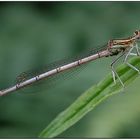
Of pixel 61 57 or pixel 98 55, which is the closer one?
pixel 98 55

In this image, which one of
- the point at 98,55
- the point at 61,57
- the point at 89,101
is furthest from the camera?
the point at 61,57

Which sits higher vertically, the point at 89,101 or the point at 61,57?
the point at 61,57

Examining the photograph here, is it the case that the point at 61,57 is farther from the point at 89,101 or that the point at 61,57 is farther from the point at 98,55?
the point at 89,101

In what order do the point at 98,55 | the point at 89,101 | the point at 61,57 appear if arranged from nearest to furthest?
the point at 89,101 < the point at 98,55 < the point at 61,57

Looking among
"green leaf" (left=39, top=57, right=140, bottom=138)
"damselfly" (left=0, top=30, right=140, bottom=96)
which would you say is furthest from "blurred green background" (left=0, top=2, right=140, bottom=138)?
"green leaf" (left=39, top=57, right=140, bottom=138)

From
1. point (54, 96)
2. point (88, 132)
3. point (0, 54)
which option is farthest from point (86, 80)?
point (0, 54)

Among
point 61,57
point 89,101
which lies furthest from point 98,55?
point 61,57

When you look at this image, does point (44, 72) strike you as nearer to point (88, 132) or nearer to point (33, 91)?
point (33, 91)
